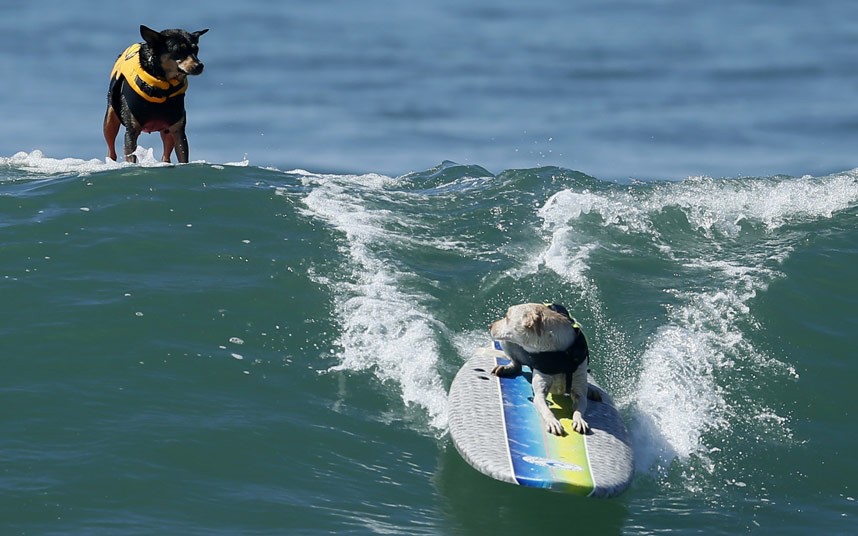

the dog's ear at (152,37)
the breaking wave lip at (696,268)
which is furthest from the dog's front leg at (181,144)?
the breaking wave lip at (696,268)

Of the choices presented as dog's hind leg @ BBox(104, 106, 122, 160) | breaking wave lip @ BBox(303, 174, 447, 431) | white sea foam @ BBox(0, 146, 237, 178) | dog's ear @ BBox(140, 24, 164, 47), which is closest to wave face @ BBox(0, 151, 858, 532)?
breaking wave lip @ BBox(303, 174, 447, 431)

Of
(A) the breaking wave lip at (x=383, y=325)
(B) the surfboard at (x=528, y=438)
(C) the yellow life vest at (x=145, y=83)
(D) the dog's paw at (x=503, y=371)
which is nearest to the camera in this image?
(B) the surfboard at (x=528, y=438)

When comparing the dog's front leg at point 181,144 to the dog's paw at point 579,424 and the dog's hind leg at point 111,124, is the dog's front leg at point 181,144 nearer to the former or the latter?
the dog's hind leg at point 111,124

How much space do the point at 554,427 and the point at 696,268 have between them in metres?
4.73

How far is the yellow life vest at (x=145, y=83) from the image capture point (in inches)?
572

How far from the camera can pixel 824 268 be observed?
1355cm

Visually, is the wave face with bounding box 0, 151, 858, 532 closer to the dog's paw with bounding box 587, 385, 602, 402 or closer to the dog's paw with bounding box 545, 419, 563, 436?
the dog's paw with bounding box 587, 385, 602, 402

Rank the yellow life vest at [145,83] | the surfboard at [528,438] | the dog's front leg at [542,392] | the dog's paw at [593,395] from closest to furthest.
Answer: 1. the surfboard at [528,438]
2. the dog's front leg at [542,392]
3. the dog's paw at [593,395]
4. the yellow life vest at [145,83]

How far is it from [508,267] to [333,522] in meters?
5.16

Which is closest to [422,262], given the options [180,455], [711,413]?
[711,413]

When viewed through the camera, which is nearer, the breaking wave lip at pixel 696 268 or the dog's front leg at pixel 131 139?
the breaking wave lip at pixel 696 268

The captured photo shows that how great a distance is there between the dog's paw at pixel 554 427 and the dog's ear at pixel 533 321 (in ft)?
2.27

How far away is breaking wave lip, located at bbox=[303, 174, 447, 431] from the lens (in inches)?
422

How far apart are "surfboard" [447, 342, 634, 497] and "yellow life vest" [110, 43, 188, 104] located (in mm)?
6148
